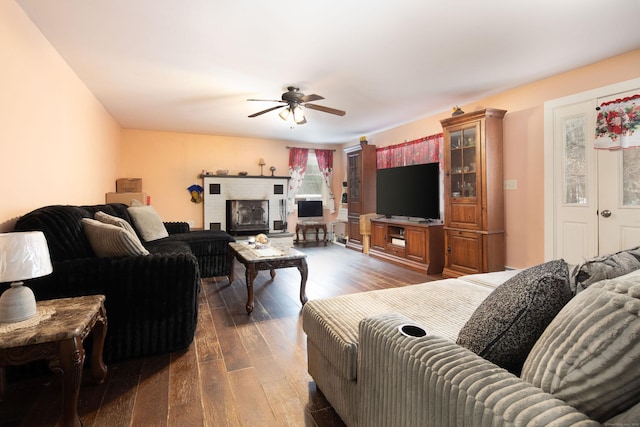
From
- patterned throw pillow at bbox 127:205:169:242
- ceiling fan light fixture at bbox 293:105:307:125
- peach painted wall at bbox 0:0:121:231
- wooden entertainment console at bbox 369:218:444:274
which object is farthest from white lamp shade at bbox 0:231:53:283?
wooden entertainment console at bbox 369:218:444:274

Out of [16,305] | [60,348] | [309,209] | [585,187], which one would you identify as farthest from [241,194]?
[585,187]

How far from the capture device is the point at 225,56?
3000 millimetres

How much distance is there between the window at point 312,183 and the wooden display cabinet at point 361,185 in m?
1.22

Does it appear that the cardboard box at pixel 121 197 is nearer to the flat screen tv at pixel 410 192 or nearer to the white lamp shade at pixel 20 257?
the white lamp shade at pixel 20 257

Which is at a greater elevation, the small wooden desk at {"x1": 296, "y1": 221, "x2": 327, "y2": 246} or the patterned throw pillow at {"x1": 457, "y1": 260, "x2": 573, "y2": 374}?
the patterned throw pillow at {"x1": 457, "y1": 260, "x2": 573, "y2": 374}

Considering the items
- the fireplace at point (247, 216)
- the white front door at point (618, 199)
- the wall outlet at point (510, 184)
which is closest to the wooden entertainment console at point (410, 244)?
the wall outlet at point (510, 184)

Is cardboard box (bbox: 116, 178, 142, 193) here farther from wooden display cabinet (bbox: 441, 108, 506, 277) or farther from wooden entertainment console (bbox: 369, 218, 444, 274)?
wooden display cabinet (bbox: 441, 108, 506, 277)

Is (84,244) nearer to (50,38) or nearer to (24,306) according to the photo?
(24,306)

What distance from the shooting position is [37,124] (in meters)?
2.49

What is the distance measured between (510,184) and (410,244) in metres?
1.65

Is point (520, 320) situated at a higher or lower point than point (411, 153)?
lower

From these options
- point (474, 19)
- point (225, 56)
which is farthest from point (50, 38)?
point (474, 19)

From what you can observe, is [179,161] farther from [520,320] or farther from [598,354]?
[598,354]

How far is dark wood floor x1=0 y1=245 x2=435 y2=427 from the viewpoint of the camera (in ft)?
5.28
